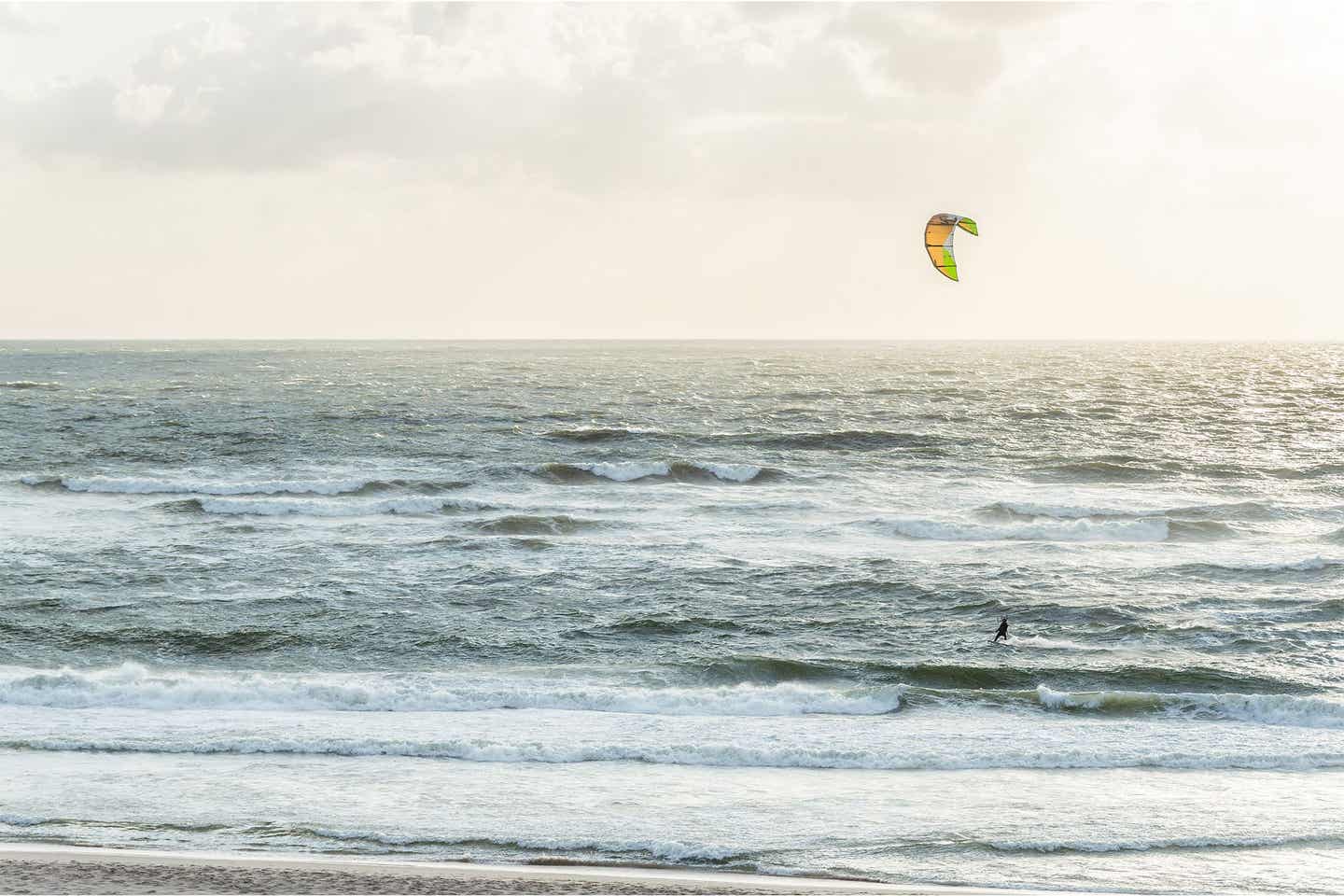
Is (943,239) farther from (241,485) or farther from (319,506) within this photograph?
(241,485)

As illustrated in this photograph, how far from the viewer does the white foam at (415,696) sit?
680 inches

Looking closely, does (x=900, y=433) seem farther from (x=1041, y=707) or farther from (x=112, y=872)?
(x=112, y=872)

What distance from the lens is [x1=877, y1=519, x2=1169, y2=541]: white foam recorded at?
1236 inches

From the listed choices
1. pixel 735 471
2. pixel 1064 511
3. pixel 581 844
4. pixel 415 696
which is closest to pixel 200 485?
pixel 735 471

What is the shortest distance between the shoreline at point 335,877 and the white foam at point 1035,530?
2151 cm

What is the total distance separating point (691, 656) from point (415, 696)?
16.1 ft

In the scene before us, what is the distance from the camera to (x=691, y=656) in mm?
20266

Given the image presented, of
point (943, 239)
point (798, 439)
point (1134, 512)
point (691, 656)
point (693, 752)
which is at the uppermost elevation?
point (943, 239)

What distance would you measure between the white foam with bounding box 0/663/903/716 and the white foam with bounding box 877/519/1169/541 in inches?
543

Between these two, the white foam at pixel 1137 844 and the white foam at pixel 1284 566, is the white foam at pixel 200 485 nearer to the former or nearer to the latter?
the white foam at pixel 1284 566

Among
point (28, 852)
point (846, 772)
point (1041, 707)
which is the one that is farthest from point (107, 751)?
point (1041, 707)

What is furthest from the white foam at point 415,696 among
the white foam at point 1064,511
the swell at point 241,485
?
the swell at point 241,485

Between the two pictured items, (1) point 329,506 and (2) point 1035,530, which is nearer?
(2) point 1035,530

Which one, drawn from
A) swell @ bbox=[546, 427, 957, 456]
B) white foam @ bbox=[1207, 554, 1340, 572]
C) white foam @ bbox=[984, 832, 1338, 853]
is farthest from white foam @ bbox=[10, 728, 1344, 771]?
swell @ bbox=[546, 427, 957, 456]
